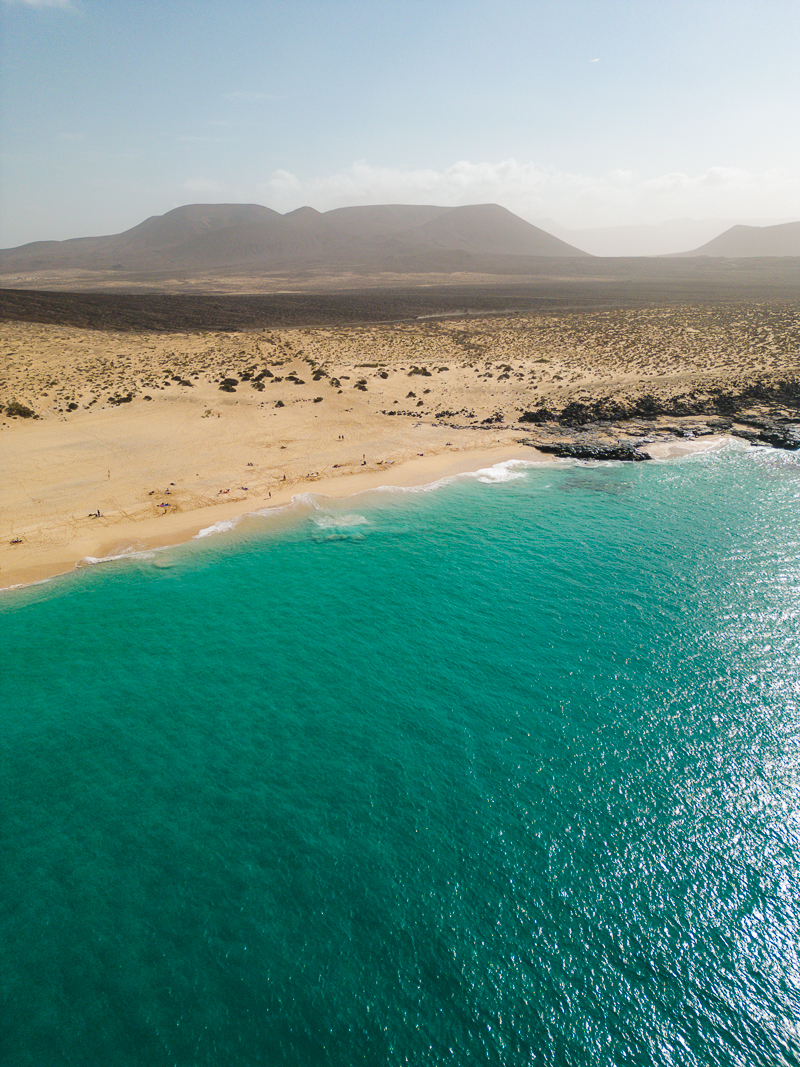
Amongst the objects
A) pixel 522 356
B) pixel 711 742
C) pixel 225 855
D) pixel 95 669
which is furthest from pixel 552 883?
pixel 522 356

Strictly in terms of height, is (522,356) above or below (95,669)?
above

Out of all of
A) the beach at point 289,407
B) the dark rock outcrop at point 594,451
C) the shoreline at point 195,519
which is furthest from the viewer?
the dark rock outcrop at point 594,451

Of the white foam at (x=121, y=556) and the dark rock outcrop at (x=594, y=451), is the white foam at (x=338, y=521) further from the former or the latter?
the dark rock outcrop at (x=594, y=451)

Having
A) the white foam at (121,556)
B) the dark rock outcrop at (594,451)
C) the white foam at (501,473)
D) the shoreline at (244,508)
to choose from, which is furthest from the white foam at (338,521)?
the dark rock outcrop at (594,451)

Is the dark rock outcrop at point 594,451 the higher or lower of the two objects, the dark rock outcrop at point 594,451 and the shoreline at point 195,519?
the higher

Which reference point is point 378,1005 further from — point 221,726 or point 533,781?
point 221,726

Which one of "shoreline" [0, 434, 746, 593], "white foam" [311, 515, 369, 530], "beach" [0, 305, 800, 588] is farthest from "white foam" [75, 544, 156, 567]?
"white foam" [311, 515, 369, 530]
